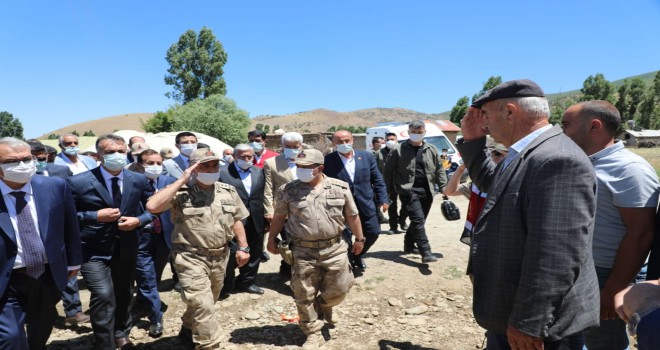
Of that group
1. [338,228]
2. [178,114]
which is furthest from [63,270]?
[178,114]

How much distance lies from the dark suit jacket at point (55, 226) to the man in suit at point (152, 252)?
1042 millimetres

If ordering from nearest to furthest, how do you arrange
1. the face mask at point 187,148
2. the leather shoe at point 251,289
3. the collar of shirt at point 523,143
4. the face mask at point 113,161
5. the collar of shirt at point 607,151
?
the collar of shirt at point 523,143, the collar of shirt at point 607,151, the face mask at point 113,161, the leather shoe at point 251,289, the face mask at point 187,148

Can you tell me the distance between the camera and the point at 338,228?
4.15 m

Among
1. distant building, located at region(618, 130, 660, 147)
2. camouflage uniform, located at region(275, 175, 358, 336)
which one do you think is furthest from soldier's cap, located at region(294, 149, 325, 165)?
distant building, located at region(618, 130, 660, 147)

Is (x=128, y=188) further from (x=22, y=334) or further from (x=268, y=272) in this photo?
(x=268, y=272)

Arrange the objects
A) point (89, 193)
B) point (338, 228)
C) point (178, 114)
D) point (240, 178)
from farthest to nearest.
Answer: point (178, 114) → point (240, 178) → point (338, 228) → point (89, 193)

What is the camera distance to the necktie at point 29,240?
9.47 ft

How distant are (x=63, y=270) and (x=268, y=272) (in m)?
3.41

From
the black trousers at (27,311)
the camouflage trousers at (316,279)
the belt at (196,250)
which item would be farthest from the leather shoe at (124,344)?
the camouflage trousers at (316,279)

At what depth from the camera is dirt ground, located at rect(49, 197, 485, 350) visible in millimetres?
4266

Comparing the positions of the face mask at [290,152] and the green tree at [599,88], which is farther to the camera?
the green tree at [599,88]

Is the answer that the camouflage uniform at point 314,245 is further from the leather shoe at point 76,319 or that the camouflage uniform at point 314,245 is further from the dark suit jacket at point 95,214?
the leather shoe at point 76,319

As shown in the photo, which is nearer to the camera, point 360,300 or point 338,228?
point 338,228

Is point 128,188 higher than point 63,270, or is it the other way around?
point 128,188
